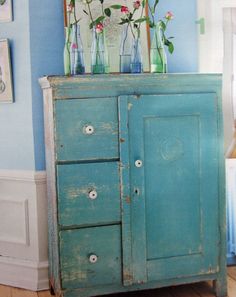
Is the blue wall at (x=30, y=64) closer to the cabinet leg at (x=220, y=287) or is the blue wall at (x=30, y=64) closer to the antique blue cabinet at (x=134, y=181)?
the antique blue cabinet at (x=134, y=181)

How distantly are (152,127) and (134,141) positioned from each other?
12 centimetres

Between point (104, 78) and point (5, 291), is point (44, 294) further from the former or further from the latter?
point (104, 78)

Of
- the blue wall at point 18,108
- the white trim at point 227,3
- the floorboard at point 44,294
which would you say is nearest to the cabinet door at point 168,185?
the floorboard at point 44,294

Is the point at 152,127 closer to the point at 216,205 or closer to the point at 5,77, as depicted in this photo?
the point at 216,205

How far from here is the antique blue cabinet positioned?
2514 millimetres

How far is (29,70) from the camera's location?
2924 mm

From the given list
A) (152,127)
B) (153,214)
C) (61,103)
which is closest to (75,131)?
(61,103)

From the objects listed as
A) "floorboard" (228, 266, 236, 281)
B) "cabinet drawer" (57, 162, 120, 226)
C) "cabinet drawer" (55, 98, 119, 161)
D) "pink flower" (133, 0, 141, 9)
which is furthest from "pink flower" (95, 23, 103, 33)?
"floorboard" (228, 266, 236, 281)

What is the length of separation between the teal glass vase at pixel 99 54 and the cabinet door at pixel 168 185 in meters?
0.34

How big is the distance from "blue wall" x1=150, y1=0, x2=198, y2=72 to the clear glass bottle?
1.15 feet

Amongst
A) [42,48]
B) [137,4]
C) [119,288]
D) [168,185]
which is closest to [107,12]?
[137,4]

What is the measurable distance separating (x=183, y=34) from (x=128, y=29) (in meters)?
0.38

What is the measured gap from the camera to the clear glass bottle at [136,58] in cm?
284

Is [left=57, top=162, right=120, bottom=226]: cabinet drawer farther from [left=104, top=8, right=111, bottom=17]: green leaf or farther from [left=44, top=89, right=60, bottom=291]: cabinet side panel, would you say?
[left=104, top=8, right=111, bottom=17]: green leaf
